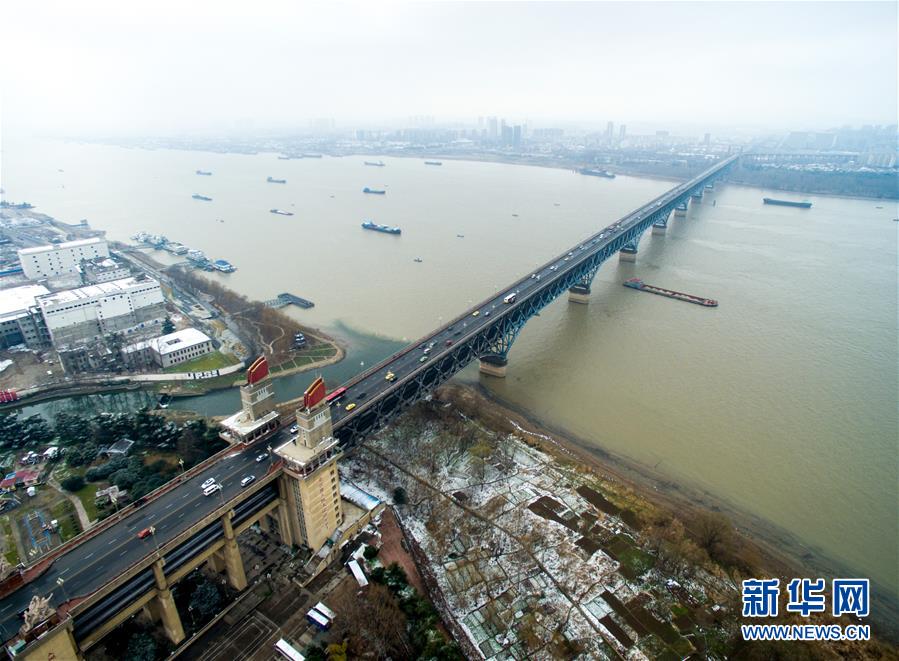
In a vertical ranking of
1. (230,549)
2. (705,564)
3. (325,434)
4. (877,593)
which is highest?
(325,434)

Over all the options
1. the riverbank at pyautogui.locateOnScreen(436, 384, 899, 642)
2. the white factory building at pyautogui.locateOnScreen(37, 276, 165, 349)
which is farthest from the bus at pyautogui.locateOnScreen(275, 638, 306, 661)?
the white factory building at pyautogui.locateOnScreen(37, 276, 165, 349)

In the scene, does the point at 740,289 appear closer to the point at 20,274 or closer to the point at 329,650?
the point at 329,650

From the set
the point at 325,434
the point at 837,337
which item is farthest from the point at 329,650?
the point at 837,337

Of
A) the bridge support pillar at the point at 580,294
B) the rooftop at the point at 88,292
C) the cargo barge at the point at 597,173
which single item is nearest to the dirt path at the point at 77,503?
the rooftop at the point at 88,292

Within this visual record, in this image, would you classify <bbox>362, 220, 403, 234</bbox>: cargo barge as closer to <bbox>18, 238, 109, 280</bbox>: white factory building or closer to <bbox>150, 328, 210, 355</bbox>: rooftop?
<bbox>18, 238, 109, 280</bbox>: white factory building

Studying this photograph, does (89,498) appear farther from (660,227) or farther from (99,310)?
(660,227)
